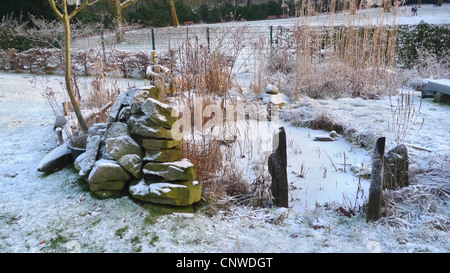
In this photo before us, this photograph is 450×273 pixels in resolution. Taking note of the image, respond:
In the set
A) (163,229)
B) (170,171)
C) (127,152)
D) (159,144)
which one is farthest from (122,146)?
(163,229)

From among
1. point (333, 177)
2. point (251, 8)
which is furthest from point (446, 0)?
point (333, 177)

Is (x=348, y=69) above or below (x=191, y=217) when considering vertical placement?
above

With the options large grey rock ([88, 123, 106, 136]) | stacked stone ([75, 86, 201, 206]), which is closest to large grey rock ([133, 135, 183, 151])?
stacked stone ([75, 86, 201, 206])

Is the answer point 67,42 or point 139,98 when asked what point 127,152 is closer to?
point 139,98

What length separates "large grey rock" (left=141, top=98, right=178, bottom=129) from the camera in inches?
98.3

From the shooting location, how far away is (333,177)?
3.03m

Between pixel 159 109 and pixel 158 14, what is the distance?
728 inches

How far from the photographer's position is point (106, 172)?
8.38ft

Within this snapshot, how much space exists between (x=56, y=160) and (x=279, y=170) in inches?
80.0

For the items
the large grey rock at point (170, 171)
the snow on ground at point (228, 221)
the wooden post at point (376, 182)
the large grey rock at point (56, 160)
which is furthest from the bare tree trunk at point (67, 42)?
the wooden post at point (376, 182)

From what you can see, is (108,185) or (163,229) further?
(108,185)
